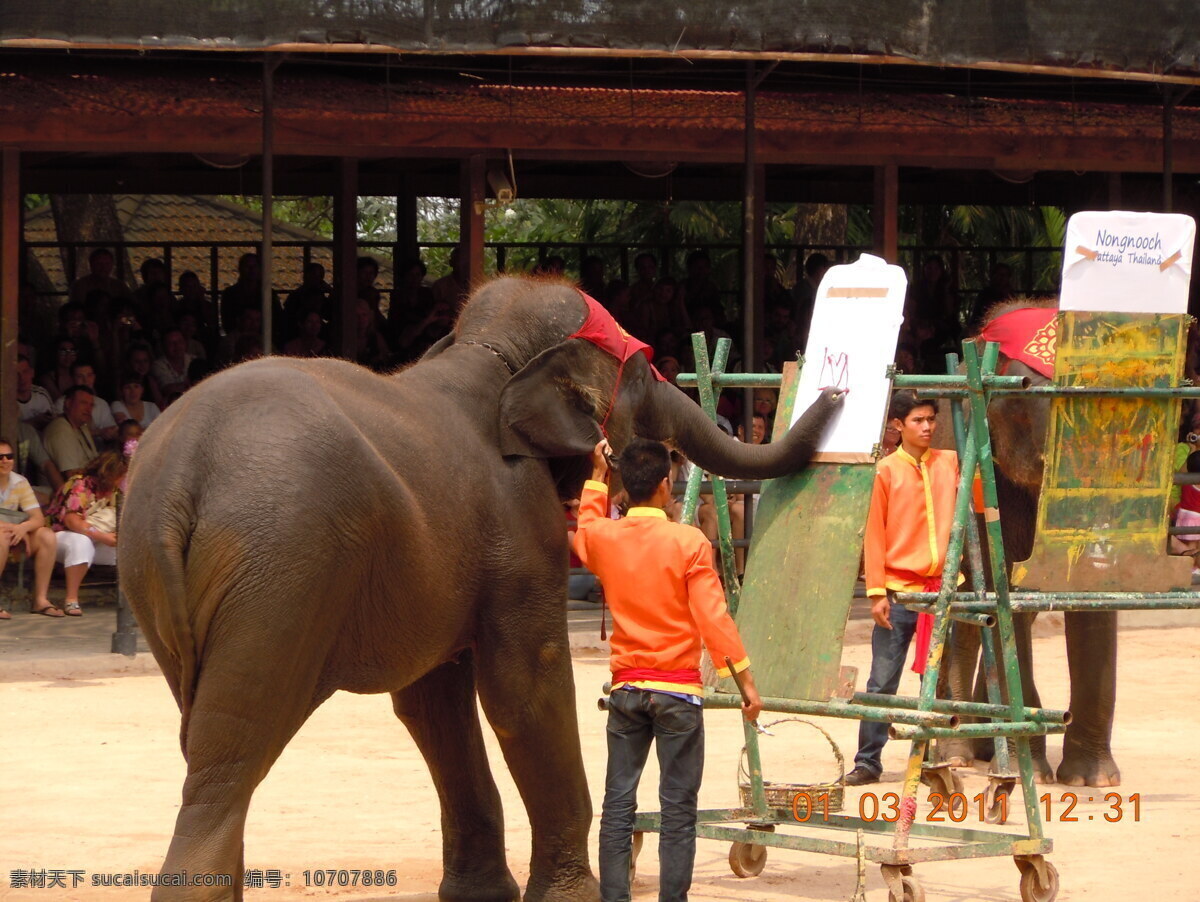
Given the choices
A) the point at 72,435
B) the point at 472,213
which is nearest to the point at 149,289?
the point at 72,435

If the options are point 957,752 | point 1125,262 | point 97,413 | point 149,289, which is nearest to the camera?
point 1125,262

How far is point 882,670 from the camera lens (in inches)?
313

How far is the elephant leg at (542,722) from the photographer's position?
566 cm

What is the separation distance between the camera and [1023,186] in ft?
57.9

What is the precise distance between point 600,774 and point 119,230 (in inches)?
599

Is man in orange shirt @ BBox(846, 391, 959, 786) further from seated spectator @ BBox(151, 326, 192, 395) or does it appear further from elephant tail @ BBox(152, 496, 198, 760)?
seated spectator @ BBox(151, 326, 192, 395)

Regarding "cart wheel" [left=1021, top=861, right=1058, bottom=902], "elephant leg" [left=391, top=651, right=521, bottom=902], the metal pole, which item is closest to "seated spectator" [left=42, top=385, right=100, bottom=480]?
the metal pole

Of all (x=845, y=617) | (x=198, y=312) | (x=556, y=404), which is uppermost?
(x=556, y=404)

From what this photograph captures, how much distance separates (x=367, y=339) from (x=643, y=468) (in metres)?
8.60

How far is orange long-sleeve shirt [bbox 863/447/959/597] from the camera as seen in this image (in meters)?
7.52

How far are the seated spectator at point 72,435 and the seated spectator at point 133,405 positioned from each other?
0.23 m

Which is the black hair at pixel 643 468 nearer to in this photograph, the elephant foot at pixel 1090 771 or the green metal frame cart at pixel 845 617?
the green metal frame cart at pixel 845 617

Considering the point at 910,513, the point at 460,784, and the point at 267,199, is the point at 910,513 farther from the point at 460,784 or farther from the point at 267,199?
the point at 267,199

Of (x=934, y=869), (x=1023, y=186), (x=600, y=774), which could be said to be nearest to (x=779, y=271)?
(x=1023, y=186)
